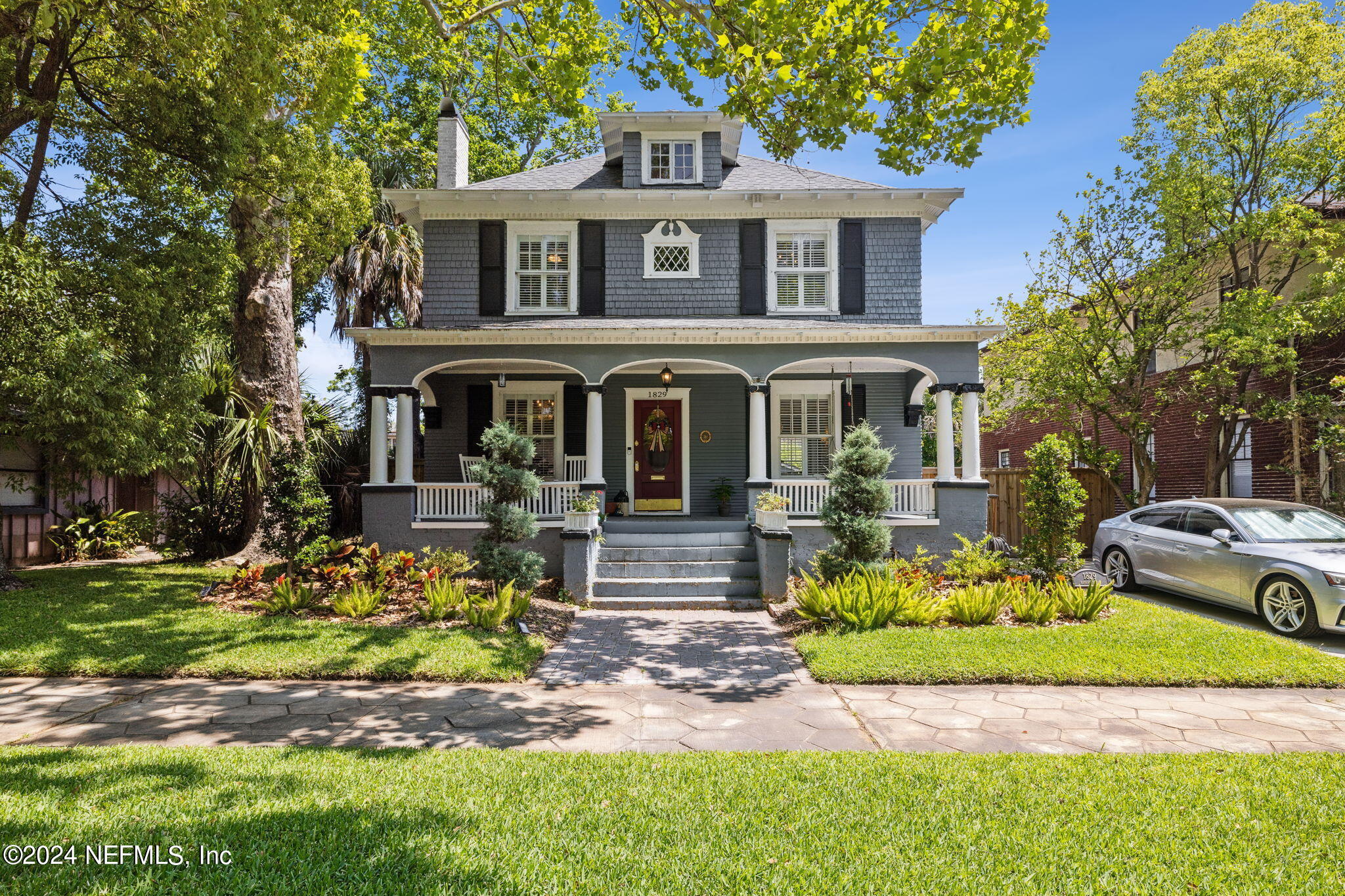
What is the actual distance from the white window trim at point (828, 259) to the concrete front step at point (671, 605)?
240 inches

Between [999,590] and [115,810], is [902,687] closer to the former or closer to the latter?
[999,590]

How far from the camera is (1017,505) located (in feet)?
45.9

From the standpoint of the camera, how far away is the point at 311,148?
10.3m

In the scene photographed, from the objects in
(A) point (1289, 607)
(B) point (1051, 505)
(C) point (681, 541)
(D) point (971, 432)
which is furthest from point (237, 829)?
(D) point (971, 432)

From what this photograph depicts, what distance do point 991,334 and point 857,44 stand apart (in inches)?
235

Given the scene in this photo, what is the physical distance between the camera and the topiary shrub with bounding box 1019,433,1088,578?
9000 mm

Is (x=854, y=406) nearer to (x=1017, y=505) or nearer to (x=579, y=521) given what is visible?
(x=1017, y=505)

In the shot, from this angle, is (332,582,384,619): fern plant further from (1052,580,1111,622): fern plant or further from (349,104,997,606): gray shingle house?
(1052,580,1111,622): fern plant

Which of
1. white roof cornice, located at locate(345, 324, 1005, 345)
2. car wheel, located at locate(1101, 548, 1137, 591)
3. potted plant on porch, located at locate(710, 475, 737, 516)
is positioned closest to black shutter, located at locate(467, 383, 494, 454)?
white roof cornice, located at locate(345, 324, 1005, 345)

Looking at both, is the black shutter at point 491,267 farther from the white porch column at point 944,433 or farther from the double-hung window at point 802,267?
the white porch column at point 944,433

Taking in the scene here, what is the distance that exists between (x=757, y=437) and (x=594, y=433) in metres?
2.71

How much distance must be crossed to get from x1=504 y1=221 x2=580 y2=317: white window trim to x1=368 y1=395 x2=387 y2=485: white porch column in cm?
317

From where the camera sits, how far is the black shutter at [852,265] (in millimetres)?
12992

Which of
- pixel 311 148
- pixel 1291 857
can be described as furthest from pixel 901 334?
pixel 311 148
